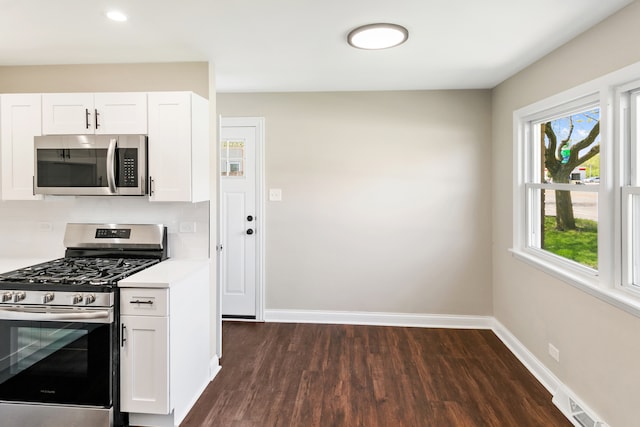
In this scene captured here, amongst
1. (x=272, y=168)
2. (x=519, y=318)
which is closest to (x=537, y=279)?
(x=519, y=318)

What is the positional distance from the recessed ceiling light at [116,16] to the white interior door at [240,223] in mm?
1962

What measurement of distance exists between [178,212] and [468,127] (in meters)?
2.88

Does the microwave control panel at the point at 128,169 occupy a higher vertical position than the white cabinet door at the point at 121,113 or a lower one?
lower

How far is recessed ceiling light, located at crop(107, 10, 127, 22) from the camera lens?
227cm

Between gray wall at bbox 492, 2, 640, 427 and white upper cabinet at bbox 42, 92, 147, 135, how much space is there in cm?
282

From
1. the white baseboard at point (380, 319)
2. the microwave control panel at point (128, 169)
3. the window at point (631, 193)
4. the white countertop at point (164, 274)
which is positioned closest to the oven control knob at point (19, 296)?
the white countertop at point (164, 274)

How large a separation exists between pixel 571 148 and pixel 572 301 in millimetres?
1061

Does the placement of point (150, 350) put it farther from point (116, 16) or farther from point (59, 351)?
point (116, 16)

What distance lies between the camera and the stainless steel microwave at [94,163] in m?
2.75

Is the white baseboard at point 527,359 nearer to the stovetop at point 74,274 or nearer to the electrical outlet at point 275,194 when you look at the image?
the electrical outlet at point 275,194

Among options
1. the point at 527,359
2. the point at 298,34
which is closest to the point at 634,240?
the point at 527,359

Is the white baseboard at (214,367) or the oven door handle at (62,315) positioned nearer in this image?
the oven door handle at (62,315)

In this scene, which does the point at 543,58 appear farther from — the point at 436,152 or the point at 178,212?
the point at 178,212

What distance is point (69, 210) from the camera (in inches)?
125
